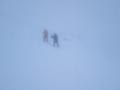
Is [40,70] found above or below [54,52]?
below

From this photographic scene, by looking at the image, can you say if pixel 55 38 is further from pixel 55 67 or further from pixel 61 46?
pixel 55 67

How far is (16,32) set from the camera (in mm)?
1312

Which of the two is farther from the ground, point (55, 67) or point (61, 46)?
point (61, 46)

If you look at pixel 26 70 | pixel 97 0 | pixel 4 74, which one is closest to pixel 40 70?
pixel 26 70

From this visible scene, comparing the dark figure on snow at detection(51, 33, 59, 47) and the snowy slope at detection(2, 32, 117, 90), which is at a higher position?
the dark figure on snow at detection(51, 33, 59, 47)

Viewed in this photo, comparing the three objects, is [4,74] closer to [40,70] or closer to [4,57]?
[4,57]

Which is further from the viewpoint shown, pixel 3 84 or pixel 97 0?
pixel 97 0

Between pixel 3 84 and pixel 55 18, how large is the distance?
62cm

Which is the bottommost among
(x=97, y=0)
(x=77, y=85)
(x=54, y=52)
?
(x=77, y=85)

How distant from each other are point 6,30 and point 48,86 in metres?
0.51

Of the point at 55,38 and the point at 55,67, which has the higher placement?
the point at 55,38

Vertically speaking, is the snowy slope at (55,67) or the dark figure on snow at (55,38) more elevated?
the dark figure on snow at (55,38)

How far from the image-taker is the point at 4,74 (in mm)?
1278

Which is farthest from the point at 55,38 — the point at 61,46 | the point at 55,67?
the point at 55,67
